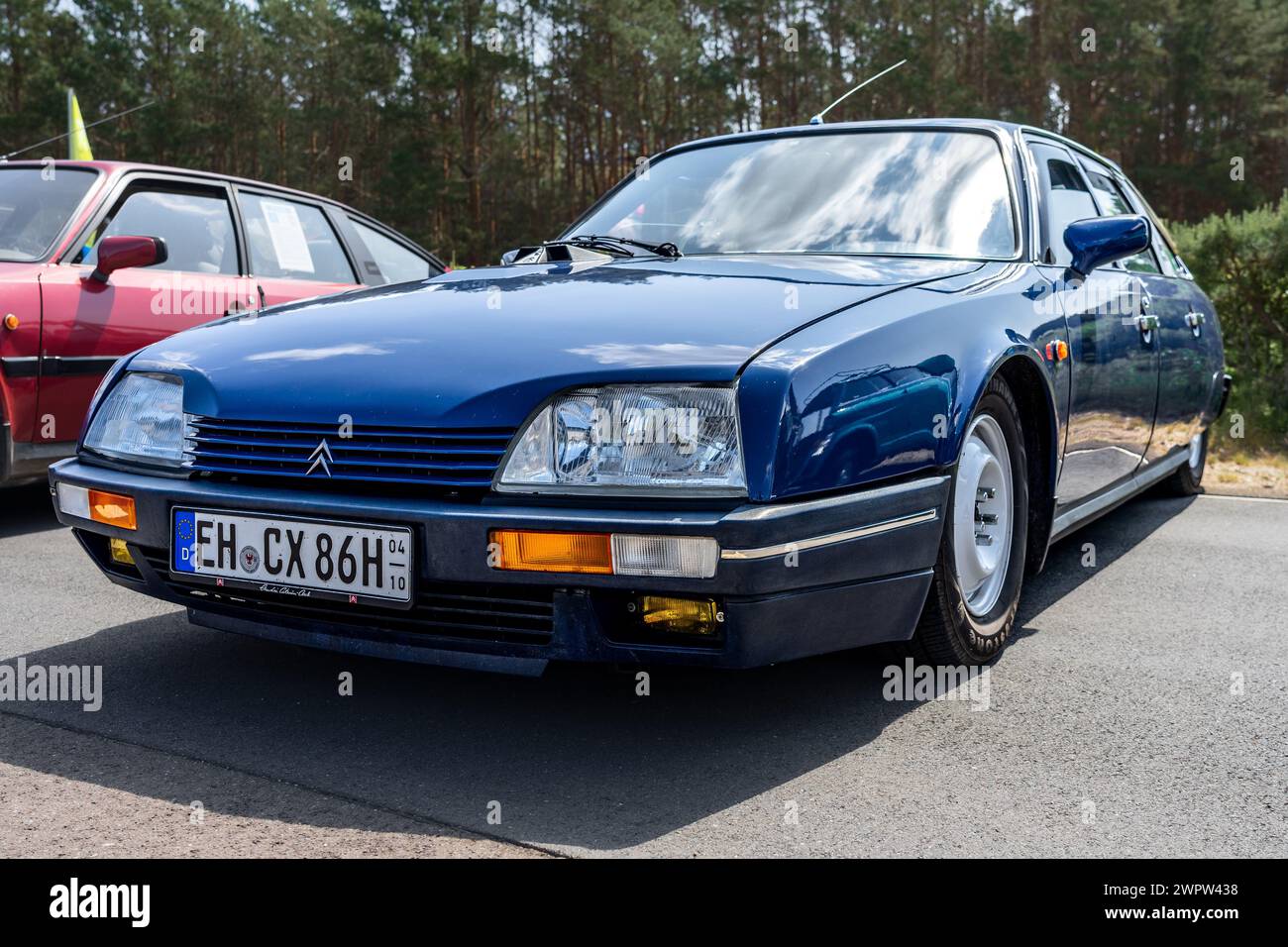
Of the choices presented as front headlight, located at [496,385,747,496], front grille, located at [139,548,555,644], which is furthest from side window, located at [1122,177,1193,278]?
front grille, located at [139,548,555,644]

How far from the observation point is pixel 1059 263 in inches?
140

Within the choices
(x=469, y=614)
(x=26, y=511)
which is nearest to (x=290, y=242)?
(x=26, y=511)

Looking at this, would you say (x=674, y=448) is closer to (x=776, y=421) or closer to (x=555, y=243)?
(x=776, y=421)

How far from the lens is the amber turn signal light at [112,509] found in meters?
2.69

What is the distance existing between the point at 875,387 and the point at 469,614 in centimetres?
90

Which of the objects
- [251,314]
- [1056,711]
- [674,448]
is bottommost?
[1056,711]

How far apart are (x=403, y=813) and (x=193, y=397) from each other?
1.07 meters

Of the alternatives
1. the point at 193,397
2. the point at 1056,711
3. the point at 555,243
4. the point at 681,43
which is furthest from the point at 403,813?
the point at 681,43

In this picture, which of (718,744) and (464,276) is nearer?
(718,744)

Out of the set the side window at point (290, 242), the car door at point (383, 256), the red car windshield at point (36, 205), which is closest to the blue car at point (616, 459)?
the red car windshield at point (36, 205)

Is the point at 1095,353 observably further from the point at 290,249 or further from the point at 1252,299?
the point at 1252,299

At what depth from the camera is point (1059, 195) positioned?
3896 mm

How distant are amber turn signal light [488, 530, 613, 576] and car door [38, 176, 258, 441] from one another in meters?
3.30

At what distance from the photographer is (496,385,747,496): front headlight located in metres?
2.24
